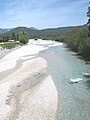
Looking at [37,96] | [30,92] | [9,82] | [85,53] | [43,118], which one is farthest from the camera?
[85,53]

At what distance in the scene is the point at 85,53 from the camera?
72.1 m

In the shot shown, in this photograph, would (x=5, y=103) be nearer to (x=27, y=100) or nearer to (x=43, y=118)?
(x=27, y=100)

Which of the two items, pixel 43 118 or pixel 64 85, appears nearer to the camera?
pixel 43 118

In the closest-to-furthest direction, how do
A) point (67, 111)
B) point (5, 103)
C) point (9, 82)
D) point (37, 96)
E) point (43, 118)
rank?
1. point (43, 118)
2. point (67, 111)
3. point (5, 103)
4. point (37, 96)
5. point (9, 82)

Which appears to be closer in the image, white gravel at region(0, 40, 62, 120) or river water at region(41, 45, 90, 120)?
river water at region(41, 45, 90, 120)

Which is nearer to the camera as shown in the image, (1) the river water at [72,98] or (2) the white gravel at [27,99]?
(1) the river water at [72,98]

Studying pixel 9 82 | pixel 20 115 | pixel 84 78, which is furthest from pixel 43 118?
pixel 84 78

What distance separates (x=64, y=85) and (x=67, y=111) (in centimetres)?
1157

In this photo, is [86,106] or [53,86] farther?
[53,86]

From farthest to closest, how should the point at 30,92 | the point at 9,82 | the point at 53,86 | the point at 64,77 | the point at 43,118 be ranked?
1. the point at 64,77
2. the point at 9,82
3. the point at 53,86
4. the point at 30,92
5. the point at 43,118

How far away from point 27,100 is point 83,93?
793cm

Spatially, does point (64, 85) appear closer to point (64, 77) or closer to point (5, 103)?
point (64, 77)

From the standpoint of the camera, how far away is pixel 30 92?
1355 inches

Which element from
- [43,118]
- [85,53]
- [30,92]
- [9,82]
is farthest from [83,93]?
[85,53]
